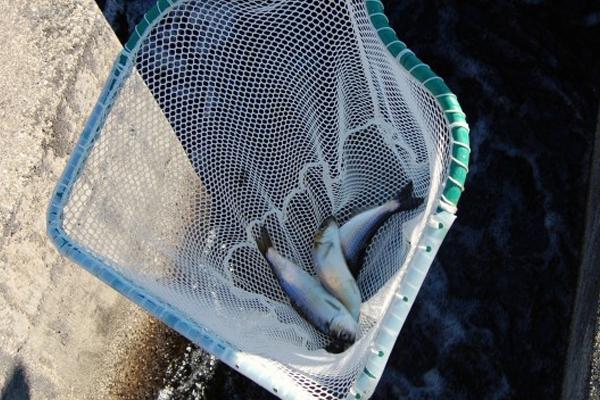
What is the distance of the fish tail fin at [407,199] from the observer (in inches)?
108

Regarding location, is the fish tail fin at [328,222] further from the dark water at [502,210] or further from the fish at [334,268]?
the dark water at [502,210]

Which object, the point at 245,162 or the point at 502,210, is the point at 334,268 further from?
the point at 502,210

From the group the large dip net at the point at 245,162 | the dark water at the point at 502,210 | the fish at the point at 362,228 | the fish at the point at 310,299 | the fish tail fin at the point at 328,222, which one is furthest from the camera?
the dark water at the point at 502,210

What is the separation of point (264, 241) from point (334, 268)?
0.40 meters

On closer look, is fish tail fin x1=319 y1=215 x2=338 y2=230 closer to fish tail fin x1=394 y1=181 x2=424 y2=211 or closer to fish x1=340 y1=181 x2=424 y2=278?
fish x1=340 y1=181 x2=424 y2=278

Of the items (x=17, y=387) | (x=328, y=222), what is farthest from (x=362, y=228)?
(x=17, y=387)

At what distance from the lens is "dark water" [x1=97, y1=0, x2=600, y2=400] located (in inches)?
143

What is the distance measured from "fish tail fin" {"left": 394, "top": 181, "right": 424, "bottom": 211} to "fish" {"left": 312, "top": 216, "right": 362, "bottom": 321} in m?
0.35

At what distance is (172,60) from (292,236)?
109cm

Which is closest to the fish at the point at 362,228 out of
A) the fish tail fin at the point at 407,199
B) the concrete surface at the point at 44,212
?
the fish tail fin at the point at 407,199

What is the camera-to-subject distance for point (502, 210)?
378 cm

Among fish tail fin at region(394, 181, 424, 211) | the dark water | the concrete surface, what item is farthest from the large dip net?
the dark water

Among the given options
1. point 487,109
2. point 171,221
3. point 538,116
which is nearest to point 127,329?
point 171,221

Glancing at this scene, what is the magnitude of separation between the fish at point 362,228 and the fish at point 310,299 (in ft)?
0.68
